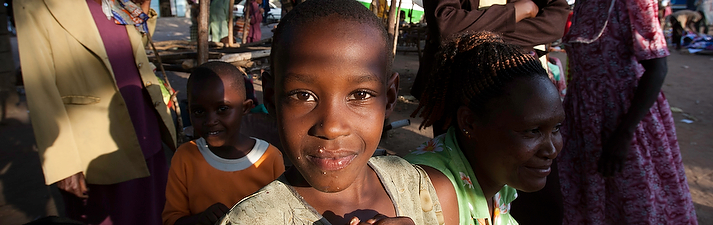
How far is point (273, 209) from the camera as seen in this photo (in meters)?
0.91

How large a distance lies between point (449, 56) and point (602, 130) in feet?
4.04

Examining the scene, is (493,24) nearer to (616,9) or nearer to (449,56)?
(449,56)

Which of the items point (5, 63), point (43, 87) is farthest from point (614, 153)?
point (5, 63)

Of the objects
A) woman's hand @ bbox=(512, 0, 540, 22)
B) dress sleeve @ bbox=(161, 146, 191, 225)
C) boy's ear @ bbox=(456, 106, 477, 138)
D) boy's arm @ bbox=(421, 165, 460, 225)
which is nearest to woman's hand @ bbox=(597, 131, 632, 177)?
woman's hand @ bbox=(512, 0, 540, 22)

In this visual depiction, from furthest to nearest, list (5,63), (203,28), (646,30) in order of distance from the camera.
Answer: (5,63) < (203,28) < (646,30)

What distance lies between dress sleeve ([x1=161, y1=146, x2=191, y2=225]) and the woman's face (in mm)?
1350

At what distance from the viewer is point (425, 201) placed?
1234 mm

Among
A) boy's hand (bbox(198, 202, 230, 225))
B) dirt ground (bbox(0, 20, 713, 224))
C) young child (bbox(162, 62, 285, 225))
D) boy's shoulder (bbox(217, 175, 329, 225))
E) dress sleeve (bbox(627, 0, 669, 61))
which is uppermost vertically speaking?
dress sleeve (bbox(627, 0, 669, 61))

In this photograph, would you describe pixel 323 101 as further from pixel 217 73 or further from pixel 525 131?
pixel 217 73

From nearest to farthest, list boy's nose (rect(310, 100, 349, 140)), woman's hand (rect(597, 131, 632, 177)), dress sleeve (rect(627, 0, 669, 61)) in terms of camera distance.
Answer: boy's nose (rect(310, 100, 349, 140))
dress sleeve (rect(627, 0, 669, 61))
woman's hand (rect(597, 131, 632, 177))

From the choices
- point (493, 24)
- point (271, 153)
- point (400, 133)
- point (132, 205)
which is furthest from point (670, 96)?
point (132, 205)

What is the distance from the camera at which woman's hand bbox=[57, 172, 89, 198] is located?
206cm

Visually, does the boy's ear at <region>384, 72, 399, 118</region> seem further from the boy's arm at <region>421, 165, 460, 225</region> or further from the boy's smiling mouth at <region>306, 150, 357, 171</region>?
the boy's arm at <region>421, 165, 460, 225</region>

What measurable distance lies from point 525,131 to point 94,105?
221cm
